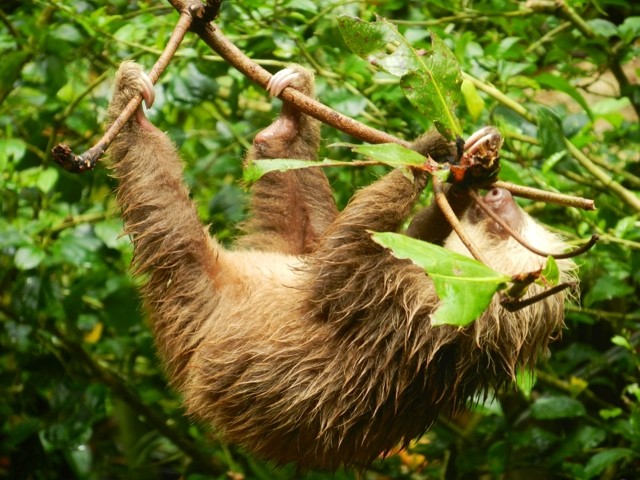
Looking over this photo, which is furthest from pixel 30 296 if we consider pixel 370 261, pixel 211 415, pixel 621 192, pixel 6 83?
pixel 621 192

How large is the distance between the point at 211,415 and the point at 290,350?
→ 48 cm

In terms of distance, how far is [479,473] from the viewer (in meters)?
4.80

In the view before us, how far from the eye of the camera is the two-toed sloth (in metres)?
3.03

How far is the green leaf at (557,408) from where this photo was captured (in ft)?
13.0

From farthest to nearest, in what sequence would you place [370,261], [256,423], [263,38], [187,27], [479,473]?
[479,473], [263,38], [256,423], [370,261], [187,27]

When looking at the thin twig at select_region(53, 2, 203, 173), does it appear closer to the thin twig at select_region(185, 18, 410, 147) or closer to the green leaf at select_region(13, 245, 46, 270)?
the thin twig at select_region(185, 18, 410, 147)

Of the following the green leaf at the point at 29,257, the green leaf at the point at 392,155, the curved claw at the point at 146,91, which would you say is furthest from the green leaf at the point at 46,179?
the green leaf at the point at 392,155

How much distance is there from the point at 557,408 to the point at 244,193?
1831mm

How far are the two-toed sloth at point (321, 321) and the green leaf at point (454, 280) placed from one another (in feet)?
3.30

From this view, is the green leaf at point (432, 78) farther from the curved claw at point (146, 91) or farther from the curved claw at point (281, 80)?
the curved claw at point (146, 91)

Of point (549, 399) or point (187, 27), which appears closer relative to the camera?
point (187, 27)

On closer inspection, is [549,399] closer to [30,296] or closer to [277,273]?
[277,273]

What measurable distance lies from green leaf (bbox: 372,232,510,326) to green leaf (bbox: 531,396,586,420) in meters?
2.25

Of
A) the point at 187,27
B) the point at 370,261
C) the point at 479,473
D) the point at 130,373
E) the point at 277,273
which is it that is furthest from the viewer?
the point at 130,373
